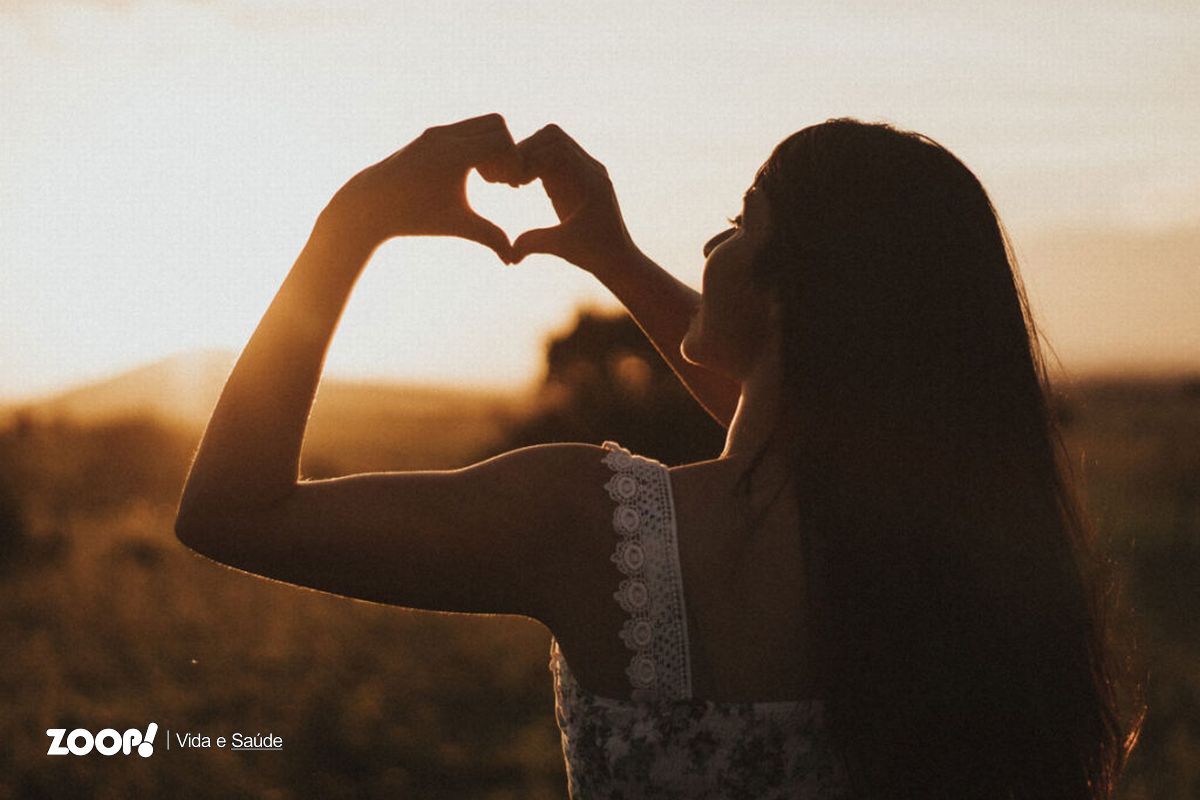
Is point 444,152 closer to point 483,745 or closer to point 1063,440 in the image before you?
point 1063,440

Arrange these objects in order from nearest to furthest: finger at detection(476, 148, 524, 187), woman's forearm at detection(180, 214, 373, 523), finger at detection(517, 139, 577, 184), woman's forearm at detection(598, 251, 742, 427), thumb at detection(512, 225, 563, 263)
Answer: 1. woman's forearm at detection(180, 214, 373, 523)
2. finger at detection(476, 148, 524, 187)
3. finger at detection(517, 139, 577, 184)
4. thumb at detection(512, 225, 563, 263)
5. woman's forearm at detection(598, 251, 742, 427)

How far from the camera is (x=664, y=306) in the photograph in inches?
98.0

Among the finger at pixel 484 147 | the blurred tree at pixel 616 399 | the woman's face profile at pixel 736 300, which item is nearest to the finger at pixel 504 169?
the finger at pixel 484 147

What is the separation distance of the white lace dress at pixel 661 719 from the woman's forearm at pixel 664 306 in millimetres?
770

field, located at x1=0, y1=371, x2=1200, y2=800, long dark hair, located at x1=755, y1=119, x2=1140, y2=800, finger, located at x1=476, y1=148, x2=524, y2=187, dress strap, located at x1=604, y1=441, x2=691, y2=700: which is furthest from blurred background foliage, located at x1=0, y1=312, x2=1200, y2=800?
finger, located at x1=476, y1=148, x2=524, y2=187

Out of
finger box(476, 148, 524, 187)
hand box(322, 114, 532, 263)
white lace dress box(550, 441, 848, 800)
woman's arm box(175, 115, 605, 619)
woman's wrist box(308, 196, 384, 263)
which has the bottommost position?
white lace dress box(550, 441, 848, 800)

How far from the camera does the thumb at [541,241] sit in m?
2.22

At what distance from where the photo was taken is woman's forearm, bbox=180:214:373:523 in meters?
1.44

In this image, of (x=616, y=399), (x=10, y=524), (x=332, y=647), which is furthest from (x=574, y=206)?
(x=10, y=524)

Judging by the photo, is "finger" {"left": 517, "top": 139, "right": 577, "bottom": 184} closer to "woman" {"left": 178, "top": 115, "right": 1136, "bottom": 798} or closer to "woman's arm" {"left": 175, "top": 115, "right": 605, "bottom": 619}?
"woman" {"left": 178, "top": 115, "right": 1136, "bottom": 798}

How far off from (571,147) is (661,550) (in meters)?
0.94

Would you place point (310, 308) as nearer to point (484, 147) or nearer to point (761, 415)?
point (484, 147)

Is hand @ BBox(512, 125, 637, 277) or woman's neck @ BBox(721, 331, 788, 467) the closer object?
woman's neck @ BBox(721, 331, 788, 467)

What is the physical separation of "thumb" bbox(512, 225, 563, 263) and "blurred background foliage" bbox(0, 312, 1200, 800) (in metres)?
1.04
